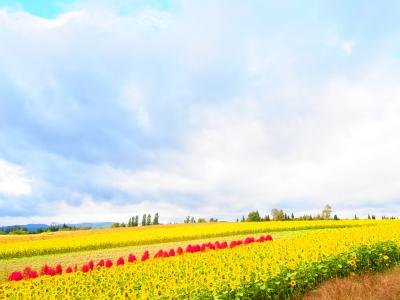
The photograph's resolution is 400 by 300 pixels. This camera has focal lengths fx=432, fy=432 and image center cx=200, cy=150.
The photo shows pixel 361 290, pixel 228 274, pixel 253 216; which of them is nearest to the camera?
pixel 361 290

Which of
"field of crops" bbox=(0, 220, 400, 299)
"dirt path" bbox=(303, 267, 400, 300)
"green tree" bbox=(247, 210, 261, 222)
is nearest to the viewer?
"dirt path" bbox=(303, 267, 400, 300)

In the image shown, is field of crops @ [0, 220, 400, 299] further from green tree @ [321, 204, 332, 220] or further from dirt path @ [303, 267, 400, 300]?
green tree @ [321, 204, 332, 220]

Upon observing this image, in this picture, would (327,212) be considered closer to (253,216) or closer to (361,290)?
(253,216)

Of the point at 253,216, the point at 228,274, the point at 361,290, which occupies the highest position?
the point at 253,216

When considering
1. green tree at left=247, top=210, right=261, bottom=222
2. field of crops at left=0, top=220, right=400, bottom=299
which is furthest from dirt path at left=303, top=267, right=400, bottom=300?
green tree at left=247, top=210, right=261, bottom=222

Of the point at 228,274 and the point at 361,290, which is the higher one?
the point at 228,274

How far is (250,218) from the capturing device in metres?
66.6

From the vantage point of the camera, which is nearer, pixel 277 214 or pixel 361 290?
pixel 361 290

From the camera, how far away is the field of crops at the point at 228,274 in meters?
9.78

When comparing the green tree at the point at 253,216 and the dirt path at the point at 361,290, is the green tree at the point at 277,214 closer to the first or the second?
the green tree at the point at 253,216

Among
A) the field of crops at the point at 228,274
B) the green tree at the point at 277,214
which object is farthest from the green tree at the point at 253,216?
the field of crops at the point at 228,274

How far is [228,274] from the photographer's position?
10.3m

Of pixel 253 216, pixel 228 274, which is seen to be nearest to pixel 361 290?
pixel 228 274

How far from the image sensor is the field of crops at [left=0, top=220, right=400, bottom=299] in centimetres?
978
